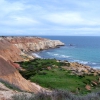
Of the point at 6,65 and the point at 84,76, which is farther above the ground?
the point at 6,65

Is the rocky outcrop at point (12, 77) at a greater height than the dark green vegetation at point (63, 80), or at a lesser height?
greater

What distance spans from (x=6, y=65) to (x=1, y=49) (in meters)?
36.4

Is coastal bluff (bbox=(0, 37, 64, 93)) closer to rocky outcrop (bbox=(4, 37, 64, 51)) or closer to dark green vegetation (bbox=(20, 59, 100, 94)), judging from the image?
rocky outcrop (bbox=(4, 37, 64, 51))

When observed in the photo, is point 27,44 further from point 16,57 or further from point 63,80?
point 63,80

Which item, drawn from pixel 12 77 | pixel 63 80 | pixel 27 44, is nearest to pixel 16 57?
pixel 63 80

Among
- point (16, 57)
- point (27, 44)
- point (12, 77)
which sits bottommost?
point (16, 57)

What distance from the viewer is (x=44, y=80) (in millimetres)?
40219

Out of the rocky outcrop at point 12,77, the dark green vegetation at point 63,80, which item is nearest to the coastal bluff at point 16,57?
the rocky outcrop at point 12,77

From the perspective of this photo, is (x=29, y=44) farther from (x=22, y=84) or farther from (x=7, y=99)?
(x=7, y=99)

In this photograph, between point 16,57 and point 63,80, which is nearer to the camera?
point 63,80

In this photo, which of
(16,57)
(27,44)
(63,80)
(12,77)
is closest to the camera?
(12,77)

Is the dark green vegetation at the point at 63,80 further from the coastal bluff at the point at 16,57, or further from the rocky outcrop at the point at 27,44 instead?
the rocky outcrop at the point at 27,44

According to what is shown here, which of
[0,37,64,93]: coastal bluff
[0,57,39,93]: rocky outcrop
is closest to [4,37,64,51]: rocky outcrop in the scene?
[0,37,64,93]: coastal bluff

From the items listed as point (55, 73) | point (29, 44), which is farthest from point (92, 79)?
point (29, 44)
